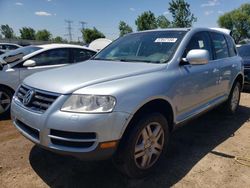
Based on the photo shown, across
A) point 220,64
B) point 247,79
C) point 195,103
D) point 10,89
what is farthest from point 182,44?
point 247,79

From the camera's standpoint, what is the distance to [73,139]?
2.75 m

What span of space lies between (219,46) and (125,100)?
296 centimetres

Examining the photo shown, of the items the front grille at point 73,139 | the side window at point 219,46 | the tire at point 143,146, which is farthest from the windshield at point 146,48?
the front grille at point 73,139

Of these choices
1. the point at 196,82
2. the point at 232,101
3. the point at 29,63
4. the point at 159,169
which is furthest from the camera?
the point at 29,63

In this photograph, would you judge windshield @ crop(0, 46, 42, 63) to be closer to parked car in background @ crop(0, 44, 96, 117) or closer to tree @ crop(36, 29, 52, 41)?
parked car in background @ crop(0, 44, 96, 117)

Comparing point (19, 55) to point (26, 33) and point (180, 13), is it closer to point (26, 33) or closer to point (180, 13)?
point (180, 13)

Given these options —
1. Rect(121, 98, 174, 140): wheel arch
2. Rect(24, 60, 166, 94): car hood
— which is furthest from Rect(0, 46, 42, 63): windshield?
Rect(121, 98, 174, 140): wheel arch

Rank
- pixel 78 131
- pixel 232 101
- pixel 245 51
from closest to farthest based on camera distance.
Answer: pixel 78 131, pixel 232 101, pixel 245 51

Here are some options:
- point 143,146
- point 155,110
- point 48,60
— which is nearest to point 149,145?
point 143,146

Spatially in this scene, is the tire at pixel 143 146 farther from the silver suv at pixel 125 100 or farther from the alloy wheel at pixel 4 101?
the alloy wheel at pixel 4 101

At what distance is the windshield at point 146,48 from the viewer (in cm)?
385

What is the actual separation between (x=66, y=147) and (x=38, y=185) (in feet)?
2.34

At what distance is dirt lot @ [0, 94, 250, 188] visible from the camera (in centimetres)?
324

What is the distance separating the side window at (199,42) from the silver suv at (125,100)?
0.05 feet
